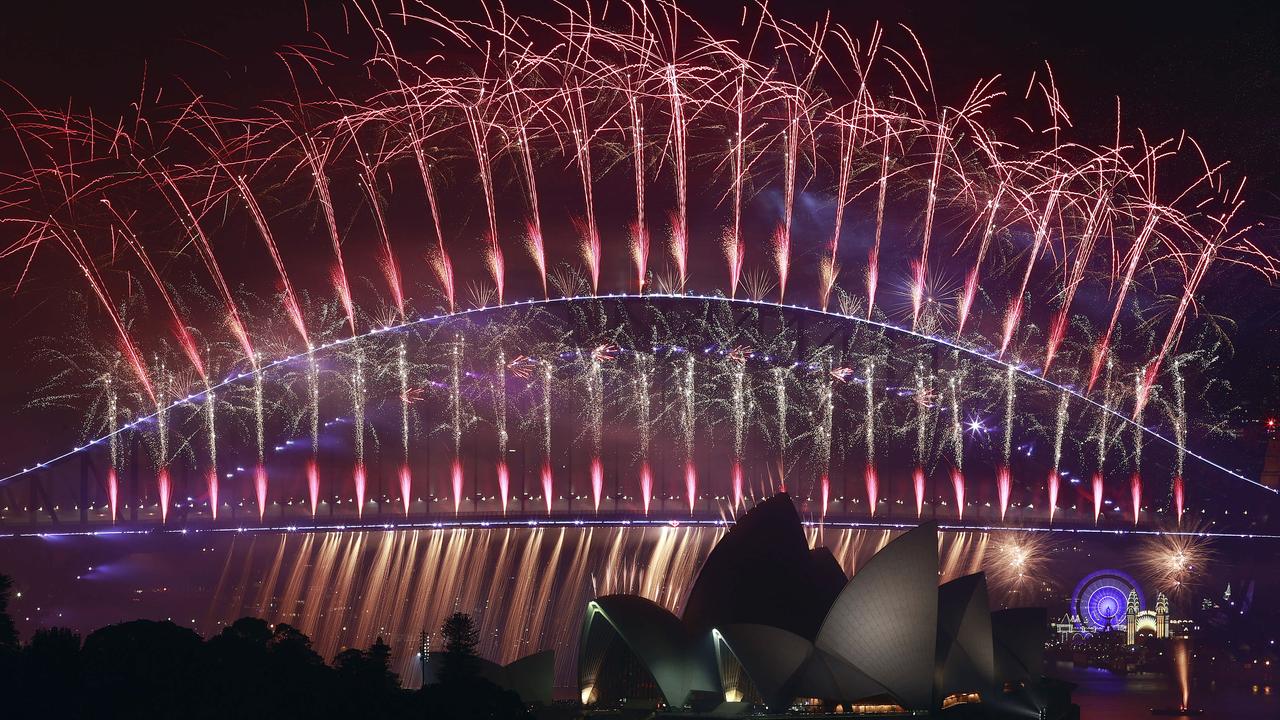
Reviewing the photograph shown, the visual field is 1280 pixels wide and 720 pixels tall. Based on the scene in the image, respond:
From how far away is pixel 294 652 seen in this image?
142 ft

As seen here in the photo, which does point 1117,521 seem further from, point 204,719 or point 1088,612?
point 204,719

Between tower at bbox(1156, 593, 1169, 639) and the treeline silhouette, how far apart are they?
67260 millimetres

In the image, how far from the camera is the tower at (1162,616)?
101562 millimetres

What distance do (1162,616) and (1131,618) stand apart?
6.07 feet

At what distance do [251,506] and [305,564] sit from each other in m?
10.4

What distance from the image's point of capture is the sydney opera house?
5266 centimetres

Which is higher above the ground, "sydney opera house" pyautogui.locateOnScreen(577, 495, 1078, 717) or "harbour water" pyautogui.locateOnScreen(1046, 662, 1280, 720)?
"sydney opera house" pyautogui.locateOnScreen(577, 495, 1078, 717)

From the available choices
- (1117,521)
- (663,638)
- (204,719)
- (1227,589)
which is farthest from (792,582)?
(1227,589)

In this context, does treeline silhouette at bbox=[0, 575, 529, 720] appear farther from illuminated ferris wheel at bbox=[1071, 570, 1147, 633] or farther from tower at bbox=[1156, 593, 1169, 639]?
tower at bbox=[1156, 593, 1169, 639]

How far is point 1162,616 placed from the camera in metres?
102

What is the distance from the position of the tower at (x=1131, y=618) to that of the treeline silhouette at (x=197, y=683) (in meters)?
65.9

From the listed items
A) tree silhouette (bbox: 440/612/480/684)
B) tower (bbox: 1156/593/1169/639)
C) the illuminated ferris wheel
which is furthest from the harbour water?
tree silhouette (bbox: 440/612/480/684)

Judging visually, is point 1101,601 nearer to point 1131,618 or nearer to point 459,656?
point 1131,618

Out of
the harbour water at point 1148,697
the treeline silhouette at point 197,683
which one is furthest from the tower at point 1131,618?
the treeline silhouette at point 197,683
